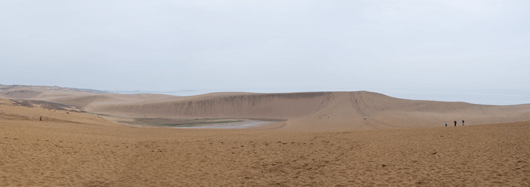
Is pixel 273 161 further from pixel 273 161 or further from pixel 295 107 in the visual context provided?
pixel 295 107

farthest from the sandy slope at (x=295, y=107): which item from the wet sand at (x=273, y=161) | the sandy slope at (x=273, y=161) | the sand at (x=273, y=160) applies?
the wet sand at (x=273, y=161)

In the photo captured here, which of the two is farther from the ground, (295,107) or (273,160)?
(295,107)

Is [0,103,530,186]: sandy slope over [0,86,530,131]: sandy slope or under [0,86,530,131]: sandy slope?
under

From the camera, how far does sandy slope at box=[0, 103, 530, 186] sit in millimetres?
8664

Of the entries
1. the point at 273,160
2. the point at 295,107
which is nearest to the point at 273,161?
the point at 273,160

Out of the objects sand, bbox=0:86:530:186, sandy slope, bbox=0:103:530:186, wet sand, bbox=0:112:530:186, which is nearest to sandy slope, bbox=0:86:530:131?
sand, bbox=0:86:530:186

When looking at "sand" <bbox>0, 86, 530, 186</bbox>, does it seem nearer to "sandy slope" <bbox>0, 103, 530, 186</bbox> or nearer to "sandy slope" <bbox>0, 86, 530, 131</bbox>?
"sandy slope" <bbox>0, 103, 530, 186</bbox>

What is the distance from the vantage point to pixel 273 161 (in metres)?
12.1

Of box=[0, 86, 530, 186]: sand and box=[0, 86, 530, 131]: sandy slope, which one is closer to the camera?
box=[0, 86, 530, 186]: sand

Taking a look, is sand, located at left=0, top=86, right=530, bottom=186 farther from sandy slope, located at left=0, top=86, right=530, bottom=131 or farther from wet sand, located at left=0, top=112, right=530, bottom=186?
sandy slope, located at left=0, top=86, right=530, bottom=131

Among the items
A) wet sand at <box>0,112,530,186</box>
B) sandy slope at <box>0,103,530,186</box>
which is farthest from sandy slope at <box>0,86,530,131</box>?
wet sand at <box>0,112,530,186</box>

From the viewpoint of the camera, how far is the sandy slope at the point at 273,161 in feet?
28.4

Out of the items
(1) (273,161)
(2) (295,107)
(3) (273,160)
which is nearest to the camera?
(1) (273,161)

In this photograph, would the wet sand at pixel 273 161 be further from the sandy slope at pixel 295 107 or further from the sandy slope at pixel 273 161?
the sandy slope at pixel 295 107
